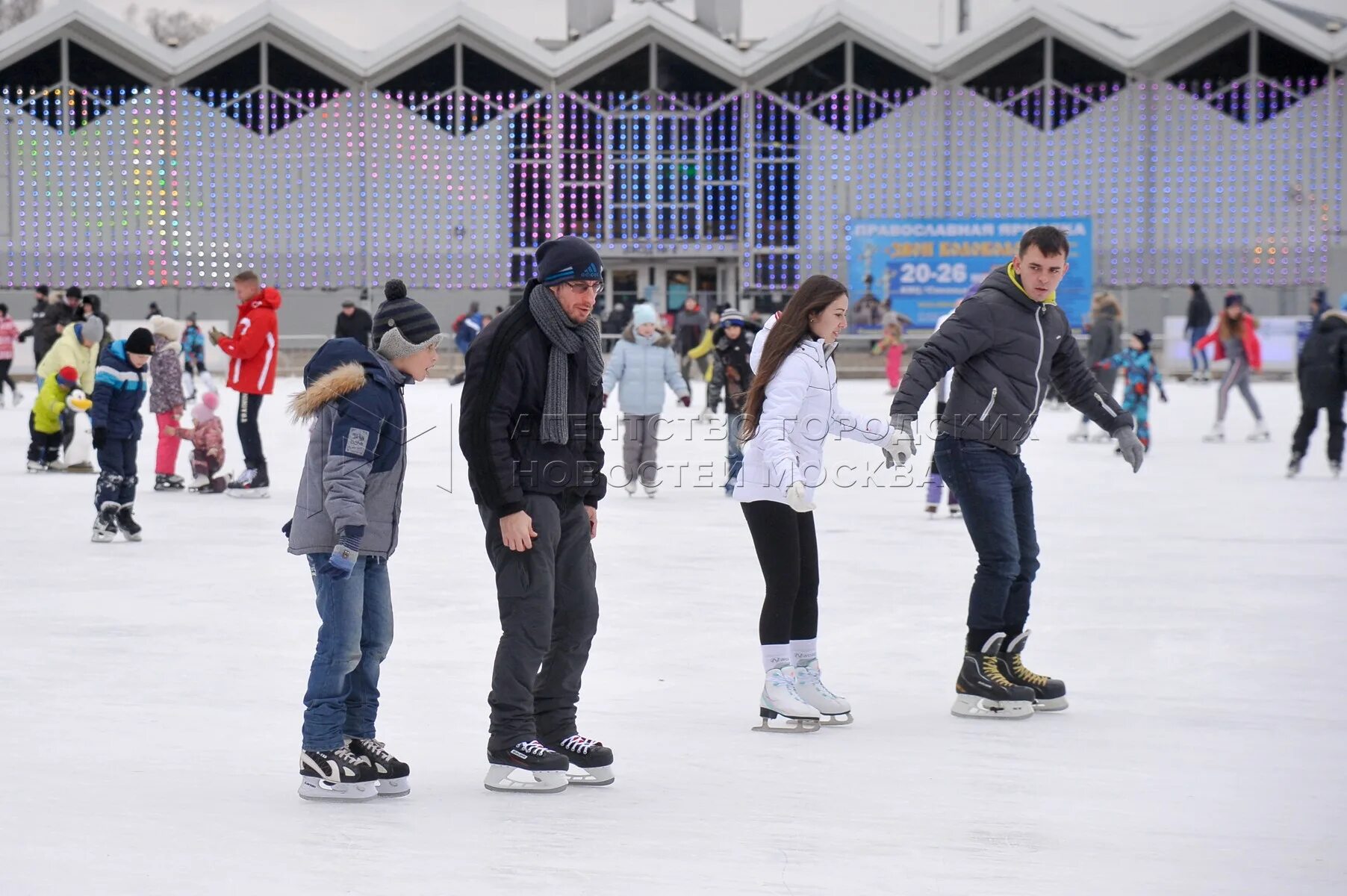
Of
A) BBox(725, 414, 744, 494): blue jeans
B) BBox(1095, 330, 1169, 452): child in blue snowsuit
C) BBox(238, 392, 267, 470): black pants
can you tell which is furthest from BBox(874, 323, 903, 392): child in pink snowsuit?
BBox(238, 392, 267, 470): black pants

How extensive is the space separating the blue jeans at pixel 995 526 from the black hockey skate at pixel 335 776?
192 centimetres

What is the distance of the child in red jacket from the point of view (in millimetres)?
15656

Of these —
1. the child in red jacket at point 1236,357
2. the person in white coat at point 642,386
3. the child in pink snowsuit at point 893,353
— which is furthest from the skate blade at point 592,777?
the child in pink snowsuit at point 893,353

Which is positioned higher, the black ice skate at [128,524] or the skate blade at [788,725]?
the black ice skate at [128,524]

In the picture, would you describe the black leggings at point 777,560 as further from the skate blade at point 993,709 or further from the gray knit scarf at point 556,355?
the gray knit scarf at point 556,355

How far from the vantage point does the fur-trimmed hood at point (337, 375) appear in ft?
13.4

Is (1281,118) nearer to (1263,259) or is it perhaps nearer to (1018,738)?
(1263,259)

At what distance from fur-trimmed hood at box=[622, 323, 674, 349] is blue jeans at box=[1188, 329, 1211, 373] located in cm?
1530

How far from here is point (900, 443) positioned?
16.4 feet

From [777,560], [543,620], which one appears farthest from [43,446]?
[543,620]

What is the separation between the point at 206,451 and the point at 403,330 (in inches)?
304

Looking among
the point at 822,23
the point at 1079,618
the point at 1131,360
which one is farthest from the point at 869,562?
the point at 822,23

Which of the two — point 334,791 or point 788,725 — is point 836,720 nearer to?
point 788,725

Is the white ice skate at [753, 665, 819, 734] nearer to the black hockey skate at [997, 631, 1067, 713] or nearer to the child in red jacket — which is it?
the black hockey skate at [997, 631, 1067, 713]
